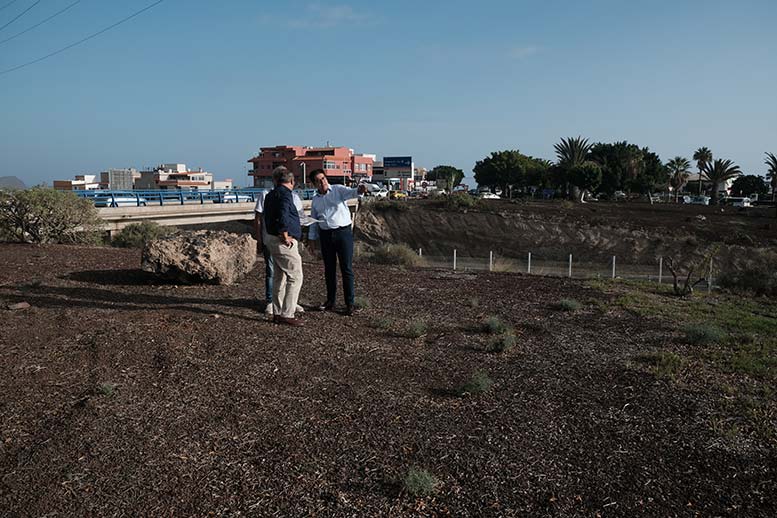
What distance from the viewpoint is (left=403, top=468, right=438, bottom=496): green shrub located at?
3.36 meters

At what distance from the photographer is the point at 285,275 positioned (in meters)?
6.74

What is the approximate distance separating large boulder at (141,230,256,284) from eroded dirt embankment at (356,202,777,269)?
3459cm

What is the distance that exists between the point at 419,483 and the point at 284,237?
3.68 metres

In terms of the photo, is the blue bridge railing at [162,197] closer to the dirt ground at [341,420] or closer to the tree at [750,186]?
the dirt ground at [341,420]

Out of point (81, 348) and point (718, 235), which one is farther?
point (718, 235)

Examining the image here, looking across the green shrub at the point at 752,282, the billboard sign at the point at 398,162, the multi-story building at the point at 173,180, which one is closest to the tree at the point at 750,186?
the billboard sign at the point at 398,162

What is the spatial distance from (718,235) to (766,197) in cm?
6157

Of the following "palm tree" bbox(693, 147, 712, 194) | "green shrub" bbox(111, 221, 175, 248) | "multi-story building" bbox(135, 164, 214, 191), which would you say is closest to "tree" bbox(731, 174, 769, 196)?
"palm tree" bbox(693, 147, 712, 194)

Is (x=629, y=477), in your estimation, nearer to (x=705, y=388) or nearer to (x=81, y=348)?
(x=705, y=388)

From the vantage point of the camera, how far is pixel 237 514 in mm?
3193

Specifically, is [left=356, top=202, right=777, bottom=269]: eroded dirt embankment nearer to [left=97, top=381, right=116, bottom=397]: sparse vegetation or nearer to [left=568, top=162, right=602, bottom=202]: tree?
[left=568, top=162, right=602, bottom=202]: tree

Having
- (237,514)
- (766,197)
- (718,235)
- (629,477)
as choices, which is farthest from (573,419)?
(766,197)

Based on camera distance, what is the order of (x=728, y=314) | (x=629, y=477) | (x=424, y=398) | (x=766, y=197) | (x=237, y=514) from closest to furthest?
(x=237, y=514) < (x=629, y=477) < (x=424, y=398) < (x=728, y=314) < (x=766, y=197)

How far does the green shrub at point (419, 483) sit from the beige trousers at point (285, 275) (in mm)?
3532
